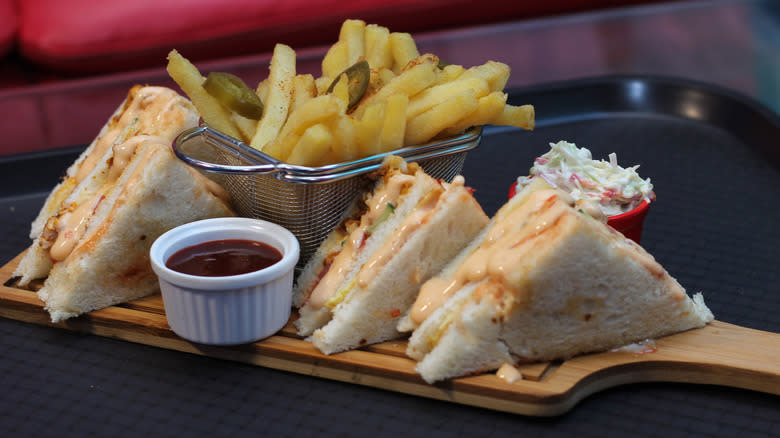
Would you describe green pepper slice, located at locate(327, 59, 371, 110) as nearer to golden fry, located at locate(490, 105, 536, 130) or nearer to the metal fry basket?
the metal fry basket

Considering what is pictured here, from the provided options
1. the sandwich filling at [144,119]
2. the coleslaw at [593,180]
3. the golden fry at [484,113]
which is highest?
the golden fry at [484,113]

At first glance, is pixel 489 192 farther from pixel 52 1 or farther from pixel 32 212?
pixel 52 1

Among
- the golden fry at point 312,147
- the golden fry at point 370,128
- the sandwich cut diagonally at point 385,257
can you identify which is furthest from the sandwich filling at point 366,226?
the golden fry at point 312,147

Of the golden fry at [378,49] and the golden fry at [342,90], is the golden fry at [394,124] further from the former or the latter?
the golden fry at [378,49]

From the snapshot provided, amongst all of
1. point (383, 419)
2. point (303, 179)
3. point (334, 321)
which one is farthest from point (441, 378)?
point (303, 179)

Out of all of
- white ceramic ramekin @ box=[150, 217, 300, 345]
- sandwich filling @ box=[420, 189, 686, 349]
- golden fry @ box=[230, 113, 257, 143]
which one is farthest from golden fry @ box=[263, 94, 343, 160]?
sandwich filling @ box=[420, 189, 686, 349]

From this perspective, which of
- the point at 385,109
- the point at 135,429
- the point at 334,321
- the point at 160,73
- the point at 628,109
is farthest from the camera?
the point at 160,73
